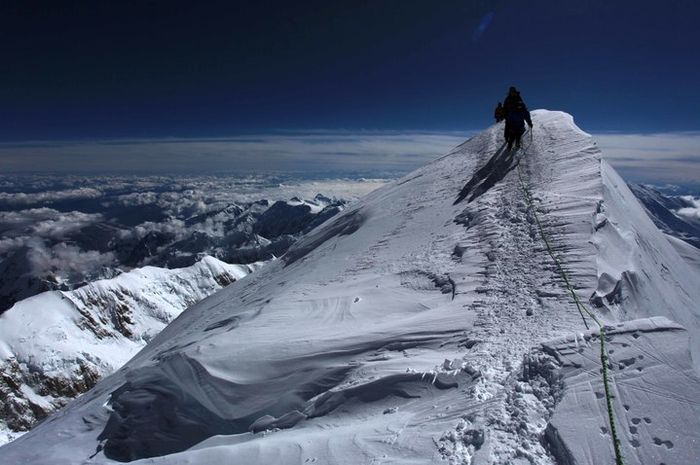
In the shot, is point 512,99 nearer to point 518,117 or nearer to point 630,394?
point 518,117

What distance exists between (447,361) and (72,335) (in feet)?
549

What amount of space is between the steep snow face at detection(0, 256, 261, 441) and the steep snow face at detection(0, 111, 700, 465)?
12967 centimetres

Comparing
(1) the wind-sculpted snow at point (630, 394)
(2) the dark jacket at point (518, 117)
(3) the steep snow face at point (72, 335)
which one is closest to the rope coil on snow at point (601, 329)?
(1) the wind-sculpted snow at point (630, 394)

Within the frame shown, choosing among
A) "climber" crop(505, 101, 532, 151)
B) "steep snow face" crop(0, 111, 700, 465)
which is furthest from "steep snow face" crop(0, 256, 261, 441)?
"climber" crop(505, 101, 532, 151)

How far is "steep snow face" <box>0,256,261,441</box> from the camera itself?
11469 centimetres

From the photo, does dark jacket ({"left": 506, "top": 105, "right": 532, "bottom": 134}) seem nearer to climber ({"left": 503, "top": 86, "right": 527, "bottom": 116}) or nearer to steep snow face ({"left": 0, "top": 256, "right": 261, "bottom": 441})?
climber ({"left": 503, "top": 86, "right": 527, "bottom": 116})

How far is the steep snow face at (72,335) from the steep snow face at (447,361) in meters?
130

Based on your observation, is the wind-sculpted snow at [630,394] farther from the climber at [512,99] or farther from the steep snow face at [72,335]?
the steep snow face at [72,335]

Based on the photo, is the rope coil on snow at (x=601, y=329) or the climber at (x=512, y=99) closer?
the rope coil on snow at (x=601, y=329)

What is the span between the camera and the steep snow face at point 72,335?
115 meters

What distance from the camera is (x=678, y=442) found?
398cm

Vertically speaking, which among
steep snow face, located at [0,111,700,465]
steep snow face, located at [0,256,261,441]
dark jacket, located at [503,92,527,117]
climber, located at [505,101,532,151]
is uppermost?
dark jacket, located at [503,92,527,117]

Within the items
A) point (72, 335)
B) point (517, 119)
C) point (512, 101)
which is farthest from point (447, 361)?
point (72, 335)

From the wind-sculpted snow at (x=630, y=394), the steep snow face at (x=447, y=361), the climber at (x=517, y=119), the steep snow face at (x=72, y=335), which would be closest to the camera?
the wind-sculpted snow at (x=630, y=394)
